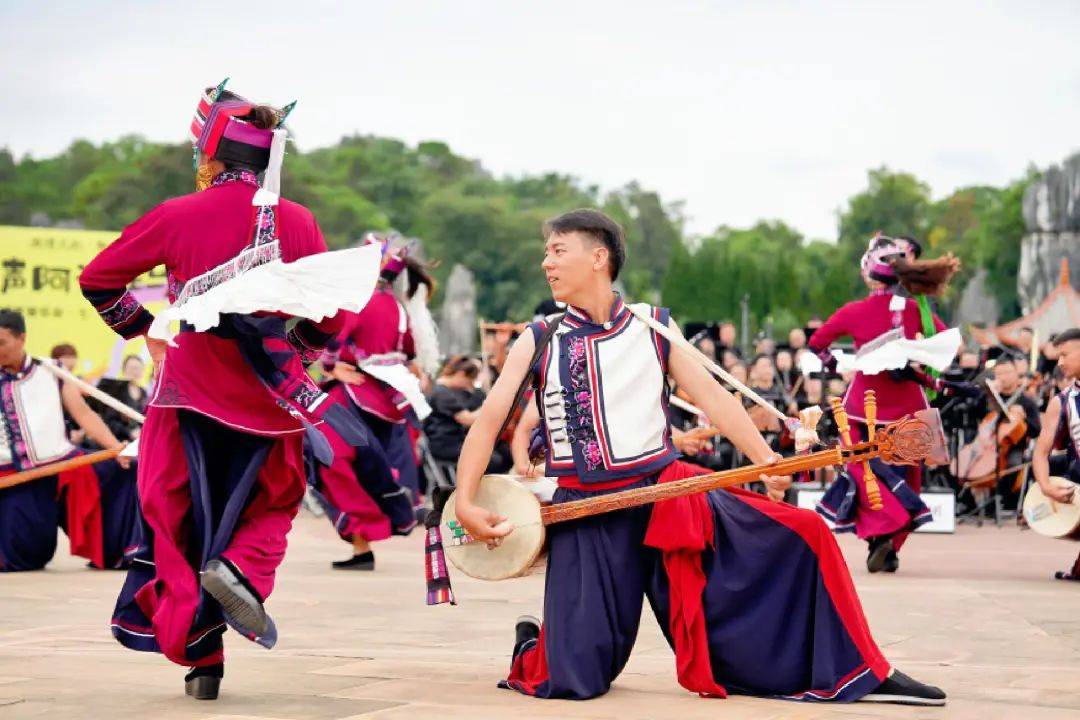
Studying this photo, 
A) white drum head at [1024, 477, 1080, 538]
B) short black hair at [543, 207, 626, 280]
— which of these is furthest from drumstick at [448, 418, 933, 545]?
white drum head at [1024, 477, 1080, 538]

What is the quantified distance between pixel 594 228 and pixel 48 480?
6.69 metres

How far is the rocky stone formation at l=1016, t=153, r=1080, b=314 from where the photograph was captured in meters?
56.7

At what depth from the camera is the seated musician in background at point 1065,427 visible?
10.3 m

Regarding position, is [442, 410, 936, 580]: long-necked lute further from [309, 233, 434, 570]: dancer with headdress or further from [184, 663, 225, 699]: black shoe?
[309, 233, 434, 570]: dancer with headdress

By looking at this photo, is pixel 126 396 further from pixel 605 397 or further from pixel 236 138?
pixel 605 397

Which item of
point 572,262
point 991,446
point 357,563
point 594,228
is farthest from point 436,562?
point 991,446

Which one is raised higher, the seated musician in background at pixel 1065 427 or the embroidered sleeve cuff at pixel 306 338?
the embroidered sleeve cuff at pixel 306 338

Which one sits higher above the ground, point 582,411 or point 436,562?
point 582,411

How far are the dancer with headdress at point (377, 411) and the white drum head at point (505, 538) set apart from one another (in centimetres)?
473

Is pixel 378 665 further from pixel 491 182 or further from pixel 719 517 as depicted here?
pixel 491 182

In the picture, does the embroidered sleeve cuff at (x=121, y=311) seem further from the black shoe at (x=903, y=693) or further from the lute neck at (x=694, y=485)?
the black shoe at (x=903, y=693)

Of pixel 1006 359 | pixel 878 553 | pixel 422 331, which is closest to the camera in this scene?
pixel 878 553

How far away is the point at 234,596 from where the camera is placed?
5324 mm

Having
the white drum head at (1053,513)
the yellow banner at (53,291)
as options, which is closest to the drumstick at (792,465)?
the white drum head at (1053,513)
